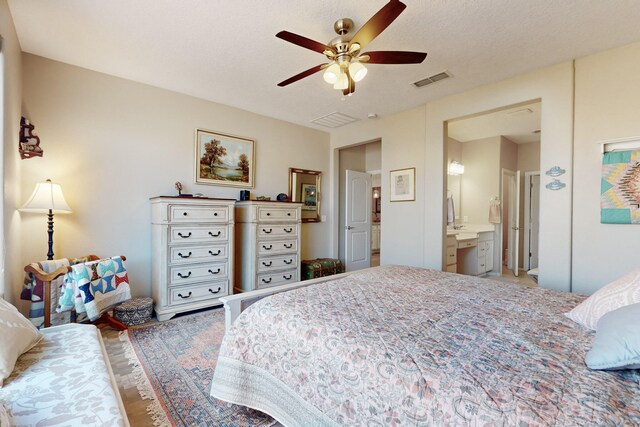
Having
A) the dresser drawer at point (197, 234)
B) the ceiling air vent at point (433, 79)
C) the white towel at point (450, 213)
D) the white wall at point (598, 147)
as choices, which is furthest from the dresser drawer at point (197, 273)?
the white towel at point (450, 213)

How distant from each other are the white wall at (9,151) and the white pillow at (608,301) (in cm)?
314

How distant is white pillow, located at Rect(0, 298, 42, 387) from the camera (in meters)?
1.16

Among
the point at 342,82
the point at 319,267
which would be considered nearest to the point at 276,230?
the point at 319,267

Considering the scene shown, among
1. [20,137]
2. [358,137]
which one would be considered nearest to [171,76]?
[20,137]

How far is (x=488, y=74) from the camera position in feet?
10.0

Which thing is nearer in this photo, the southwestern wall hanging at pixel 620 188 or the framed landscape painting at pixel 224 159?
the southwestern wall hanging at pixel 620 188

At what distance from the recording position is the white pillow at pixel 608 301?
4.11ft

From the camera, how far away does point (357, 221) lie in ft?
17.6

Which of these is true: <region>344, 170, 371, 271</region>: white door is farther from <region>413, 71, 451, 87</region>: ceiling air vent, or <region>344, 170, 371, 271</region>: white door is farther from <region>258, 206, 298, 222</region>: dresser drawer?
<region>413, 71, 451, 87</region>: ceiling air vent

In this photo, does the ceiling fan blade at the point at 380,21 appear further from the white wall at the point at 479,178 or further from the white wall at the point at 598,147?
the white wall at the point at 479,178

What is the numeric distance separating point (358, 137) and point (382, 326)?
3.92 m

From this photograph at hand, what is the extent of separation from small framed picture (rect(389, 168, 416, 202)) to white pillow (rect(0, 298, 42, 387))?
3825 millimetres

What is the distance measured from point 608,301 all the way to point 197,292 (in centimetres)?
332

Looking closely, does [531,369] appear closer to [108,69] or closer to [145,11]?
[145,11]
